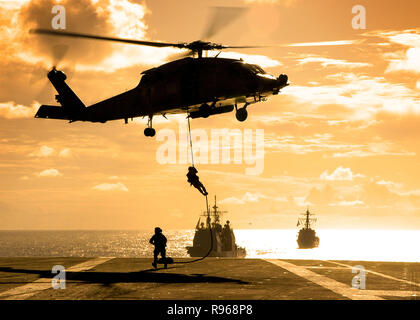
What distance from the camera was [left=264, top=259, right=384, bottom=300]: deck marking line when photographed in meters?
15.9

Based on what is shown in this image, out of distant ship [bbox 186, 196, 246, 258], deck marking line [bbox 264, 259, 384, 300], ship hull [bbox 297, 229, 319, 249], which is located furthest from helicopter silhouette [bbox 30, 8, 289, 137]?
ship hull [bbox 297, 229, 319, 249]

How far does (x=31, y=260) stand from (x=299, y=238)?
4766 inches

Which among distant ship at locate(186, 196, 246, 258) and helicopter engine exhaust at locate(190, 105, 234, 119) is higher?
helicopter engine exhaust at locate(190, 105, 234, 119)

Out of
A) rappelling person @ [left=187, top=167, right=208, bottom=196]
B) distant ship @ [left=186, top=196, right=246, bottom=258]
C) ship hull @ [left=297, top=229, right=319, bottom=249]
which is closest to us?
rappelling person @ [left=187, top=167, right=208, bottom=196]

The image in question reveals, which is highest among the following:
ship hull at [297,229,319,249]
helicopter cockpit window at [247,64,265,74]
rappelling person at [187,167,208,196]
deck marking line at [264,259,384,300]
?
helicopter cockpit window at [247,64,265,74]

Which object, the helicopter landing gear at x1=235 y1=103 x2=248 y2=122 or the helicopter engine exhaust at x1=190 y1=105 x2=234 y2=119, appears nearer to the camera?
the helicopter engine exhaust at x1=190 y1=105 x2=234 y2=119

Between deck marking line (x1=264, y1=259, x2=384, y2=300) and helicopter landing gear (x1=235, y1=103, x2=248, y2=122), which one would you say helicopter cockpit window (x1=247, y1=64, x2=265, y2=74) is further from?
deck marking line (x1=264, y1=259, x2=384, y2=300)

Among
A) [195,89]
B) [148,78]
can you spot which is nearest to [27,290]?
[195,89]

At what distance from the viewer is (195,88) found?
23031 millimetres

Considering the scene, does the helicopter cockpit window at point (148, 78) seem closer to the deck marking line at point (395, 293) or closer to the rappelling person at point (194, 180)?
the rappelling person at point (194, 180)

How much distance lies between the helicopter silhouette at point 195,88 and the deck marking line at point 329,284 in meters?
7.43

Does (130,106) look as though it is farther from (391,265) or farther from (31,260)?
(391,265)

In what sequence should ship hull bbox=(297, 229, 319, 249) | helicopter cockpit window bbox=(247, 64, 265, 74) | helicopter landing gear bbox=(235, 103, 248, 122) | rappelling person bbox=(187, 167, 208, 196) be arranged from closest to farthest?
rappelling person bbox=(187, 167, 208, 196) → helicopter cockpit window bbox=(247, 64, 265, 74) → helicopter landing gear bbox=(235, 103, 248, 122) → ship hull bbox=(297, 229, 319, 249)
